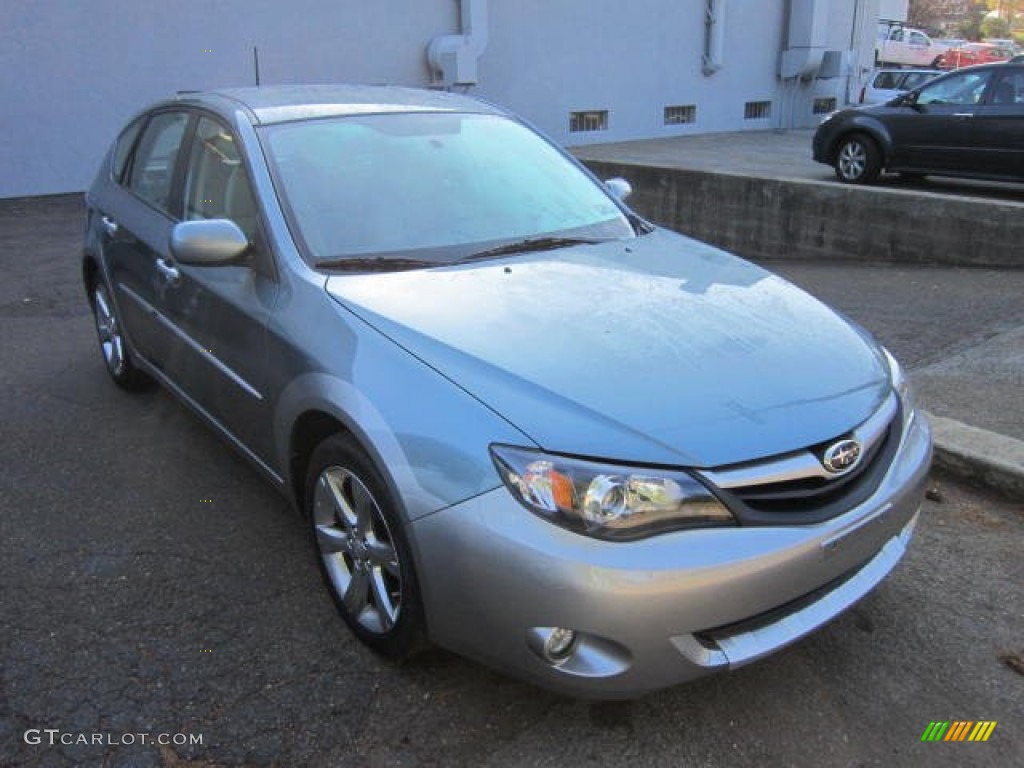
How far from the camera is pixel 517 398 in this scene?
7.53ft

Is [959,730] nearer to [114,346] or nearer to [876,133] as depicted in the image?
[114,346]

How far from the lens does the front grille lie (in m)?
2.18

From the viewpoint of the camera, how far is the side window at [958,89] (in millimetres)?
10391

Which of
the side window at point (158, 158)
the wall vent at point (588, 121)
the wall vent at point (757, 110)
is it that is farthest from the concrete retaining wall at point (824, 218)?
the wall vent at point (757, 110)

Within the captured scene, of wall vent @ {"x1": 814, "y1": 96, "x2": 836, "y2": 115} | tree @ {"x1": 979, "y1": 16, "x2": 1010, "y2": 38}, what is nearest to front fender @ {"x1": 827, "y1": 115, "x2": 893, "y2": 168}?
wall vent @ {"x1": 814, "y1": 96, "x2": 836, "y2": 115}

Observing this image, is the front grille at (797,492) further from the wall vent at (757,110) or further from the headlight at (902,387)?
the wall vent at (757,110)

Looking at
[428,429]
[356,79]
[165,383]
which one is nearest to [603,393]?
[428,429]

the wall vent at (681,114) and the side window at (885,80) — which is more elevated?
the side window at (885,80)

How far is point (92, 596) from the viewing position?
310 cm

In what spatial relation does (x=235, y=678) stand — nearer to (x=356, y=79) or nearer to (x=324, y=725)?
(x=324, y=725)

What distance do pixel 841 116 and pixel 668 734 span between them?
11.2 metres

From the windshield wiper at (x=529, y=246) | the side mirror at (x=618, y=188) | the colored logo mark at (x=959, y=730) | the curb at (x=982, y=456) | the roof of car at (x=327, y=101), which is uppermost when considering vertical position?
the roof of car at (x=327, y=101)

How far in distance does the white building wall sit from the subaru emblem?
12.3 meters

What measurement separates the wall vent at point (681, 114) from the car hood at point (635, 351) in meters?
17.2
